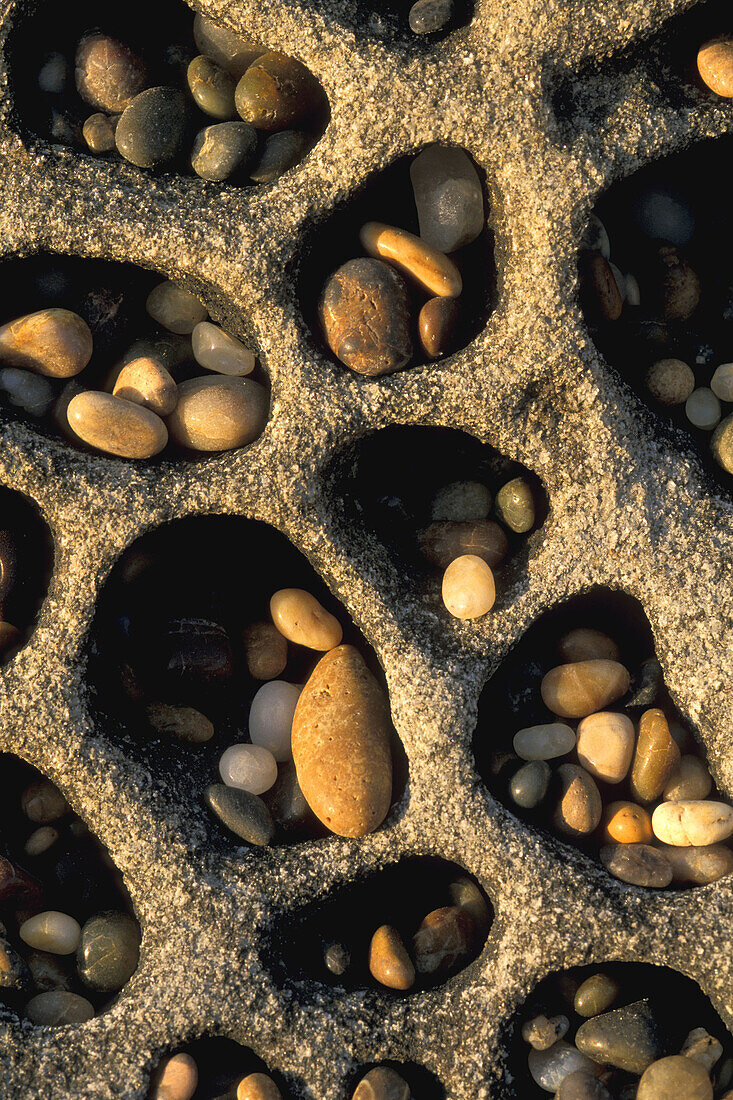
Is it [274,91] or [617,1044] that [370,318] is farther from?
[617,1044]

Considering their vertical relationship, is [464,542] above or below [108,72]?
below

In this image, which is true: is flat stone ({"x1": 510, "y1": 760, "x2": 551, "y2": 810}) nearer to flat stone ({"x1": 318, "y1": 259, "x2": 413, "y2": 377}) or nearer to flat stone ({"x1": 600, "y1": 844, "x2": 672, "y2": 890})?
flat stone ({"x1": 600, "y1": 844, "x2": 672, "y2": 890})

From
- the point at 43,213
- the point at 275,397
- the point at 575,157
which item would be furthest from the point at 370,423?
the point at 43,213

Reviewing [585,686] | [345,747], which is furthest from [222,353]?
[585,686]

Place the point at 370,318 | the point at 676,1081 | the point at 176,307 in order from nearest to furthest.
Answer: the point at 676,1081 < the point at 370,318 < the point at 176,307

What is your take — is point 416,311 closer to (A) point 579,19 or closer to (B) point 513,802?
(A) point 579,19
